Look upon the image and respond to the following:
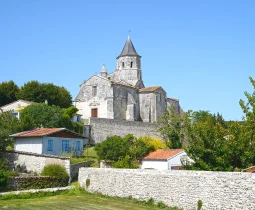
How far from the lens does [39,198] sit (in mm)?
20859

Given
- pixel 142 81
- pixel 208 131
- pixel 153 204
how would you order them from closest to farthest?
pixel 153 204, pixel 208 131, pixel 142 81

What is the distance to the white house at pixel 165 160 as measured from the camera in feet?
93.3

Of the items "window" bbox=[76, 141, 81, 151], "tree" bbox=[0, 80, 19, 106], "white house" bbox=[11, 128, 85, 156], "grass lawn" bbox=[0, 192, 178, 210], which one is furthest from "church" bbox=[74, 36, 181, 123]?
"grass lawn" bbox=[0, 192, 178, 210]

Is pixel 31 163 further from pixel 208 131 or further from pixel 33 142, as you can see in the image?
pixel 208 131

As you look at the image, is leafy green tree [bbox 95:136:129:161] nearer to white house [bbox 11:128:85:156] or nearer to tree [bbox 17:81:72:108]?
white house [bbox 11:128:85:156]

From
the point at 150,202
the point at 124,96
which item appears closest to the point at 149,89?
the point at 124,96

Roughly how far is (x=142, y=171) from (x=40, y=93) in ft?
113

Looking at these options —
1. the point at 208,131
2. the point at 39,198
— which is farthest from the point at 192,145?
the point at 39,198

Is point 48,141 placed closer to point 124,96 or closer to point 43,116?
point 43,116

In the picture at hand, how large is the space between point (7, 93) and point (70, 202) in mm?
37423

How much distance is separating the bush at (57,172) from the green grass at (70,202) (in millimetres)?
1722

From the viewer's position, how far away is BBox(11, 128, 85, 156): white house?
27.7 m

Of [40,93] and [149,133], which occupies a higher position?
[40,93]

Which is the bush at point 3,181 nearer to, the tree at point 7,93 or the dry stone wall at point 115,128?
the dry stone wall at point 115,128
